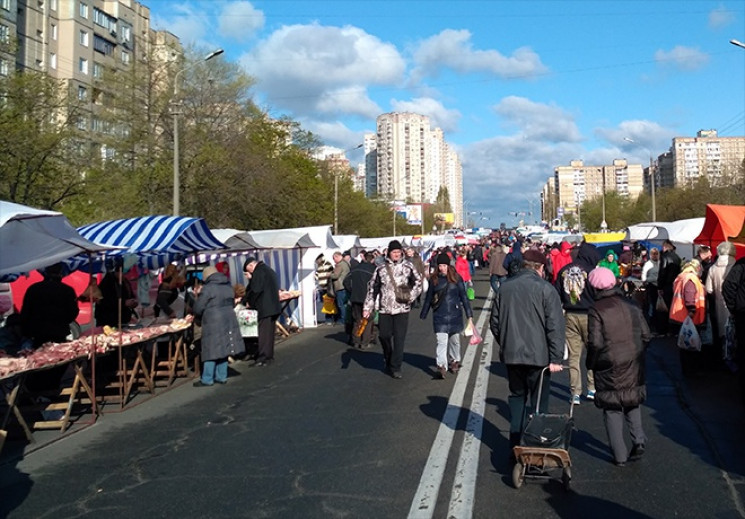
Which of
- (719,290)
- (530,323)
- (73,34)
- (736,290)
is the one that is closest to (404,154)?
(73,34)

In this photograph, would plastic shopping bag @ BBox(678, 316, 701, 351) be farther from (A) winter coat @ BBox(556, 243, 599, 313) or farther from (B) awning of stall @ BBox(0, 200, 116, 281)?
(B) awning of stall @ BBox(0, 200, 116, 281)

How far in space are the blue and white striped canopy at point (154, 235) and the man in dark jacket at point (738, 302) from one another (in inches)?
324

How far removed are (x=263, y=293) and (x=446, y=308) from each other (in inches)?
154

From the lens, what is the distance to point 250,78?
129 feet

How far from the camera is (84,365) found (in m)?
9.32

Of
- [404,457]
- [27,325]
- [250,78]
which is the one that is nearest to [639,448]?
[404,457]

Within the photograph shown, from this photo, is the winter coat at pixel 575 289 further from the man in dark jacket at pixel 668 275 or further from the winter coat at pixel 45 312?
the winter coat at pixel 45 312

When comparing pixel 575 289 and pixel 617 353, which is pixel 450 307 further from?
pixel 617 353

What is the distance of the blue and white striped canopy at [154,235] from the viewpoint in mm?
12000

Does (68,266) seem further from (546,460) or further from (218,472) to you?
(546,460)

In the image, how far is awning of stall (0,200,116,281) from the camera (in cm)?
837

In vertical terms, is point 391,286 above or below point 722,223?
below

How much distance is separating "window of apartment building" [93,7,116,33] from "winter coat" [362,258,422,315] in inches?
2477

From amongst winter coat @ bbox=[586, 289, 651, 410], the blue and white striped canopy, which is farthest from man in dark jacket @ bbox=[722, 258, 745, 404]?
the blue and white striped canopy
